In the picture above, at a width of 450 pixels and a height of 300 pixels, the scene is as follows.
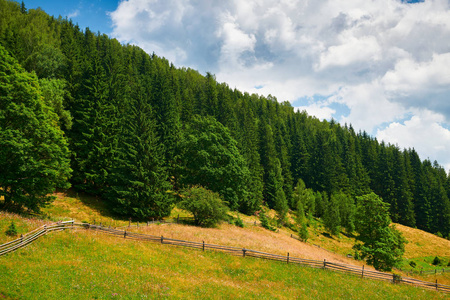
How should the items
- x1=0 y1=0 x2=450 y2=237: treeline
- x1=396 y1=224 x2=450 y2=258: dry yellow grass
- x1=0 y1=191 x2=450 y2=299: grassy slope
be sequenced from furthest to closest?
x1=396 y1=224 x2=450 y2=258: dry yellow grass → x1=0 y1=0 x2=450 y2=237: treeline → x1=0 y1=191 x2=450 y2=299: grassy slope

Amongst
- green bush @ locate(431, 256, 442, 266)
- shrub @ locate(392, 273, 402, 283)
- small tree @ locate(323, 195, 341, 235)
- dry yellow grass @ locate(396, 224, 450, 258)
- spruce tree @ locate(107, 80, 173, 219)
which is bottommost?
green bush @ locate(431, 256, 442, 266)

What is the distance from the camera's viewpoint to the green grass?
49.9ft

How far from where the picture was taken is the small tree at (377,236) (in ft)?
110

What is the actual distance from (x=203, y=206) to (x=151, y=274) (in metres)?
17.6

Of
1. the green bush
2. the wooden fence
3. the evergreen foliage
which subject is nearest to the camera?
the evergreen foliage

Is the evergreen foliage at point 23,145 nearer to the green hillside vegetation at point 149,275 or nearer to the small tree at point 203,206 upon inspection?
the green hillside vegetation at point 149,275

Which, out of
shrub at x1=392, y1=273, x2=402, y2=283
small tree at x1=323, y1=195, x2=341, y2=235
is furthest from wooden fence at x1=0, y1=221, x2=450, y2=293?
small tree at x1=323, y1=195, x2=341, y2=235

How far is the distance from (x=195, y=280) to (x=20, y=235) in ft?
46.7

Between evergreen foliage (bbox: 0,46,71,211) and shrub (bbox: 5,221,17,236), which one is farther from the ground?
evergreen foliage (bbox: 0,46,71,211)

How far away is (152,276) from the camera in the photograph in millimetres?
18828

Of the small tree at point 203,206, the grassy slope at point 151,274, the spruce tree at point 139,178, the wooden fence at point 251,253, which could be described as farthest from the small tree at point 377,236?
the spruce tree at point 139,178

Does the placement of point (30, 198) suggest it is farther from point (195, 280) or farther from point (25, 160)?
point (195, 280)

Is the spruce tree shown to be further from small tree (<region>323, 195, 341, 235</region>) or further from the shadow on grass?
small tree (<region>323, 195, 341, 235</region>)

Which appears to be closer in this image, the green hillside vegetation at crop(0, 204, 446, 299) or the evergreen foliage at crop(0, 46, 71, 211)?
the green hillside vegetation at crop(0, 204, 446, 299)
